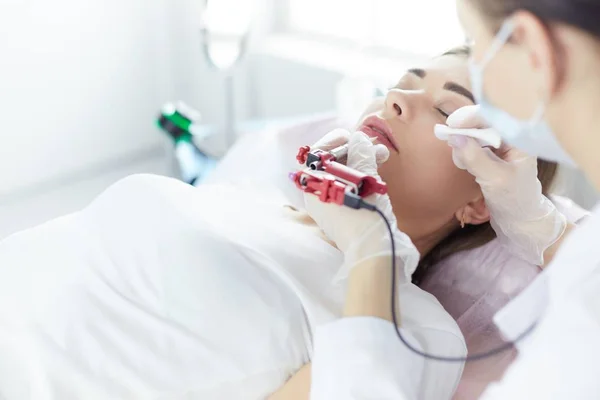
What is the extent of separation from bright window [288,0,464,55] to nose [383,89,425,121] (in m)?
0.75

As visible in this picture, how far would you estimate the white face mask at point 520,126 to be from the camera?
2.31 feet

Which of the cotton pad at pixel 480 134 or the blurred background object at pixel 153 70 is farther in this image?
the blurred background object at pixel 153 70

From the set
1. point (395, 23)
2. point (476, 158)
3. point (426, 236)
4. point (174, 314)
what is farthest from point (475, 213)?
point (395, 23)

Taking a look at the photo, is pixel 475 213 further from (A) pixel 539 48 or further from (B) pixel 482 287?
(A) pixel 539 48

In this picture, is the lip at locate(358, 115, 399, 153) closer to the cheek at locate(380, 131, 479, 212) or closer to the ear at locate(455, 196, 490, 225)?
the cheek at locate(380, 131, 479, 212)

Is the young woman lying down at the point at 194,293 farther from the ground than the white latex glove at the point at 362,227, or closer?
closer

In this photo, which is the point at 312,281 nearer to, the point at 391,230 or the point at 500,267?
the point at 391,230

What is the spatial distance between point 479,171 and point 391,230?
25 centimetres

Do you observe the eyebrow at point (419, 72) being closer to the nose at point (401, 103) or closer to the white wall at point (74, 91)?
the nose at point (401, 103)

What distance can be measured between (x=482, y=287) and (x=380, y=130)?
0.39m

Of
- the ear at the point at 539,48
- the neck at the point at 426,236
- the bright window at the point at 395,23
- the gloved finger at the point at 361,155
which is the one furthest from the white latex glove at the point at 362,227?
the bright window at the point at 395,23

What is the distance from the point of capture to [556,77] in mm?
661

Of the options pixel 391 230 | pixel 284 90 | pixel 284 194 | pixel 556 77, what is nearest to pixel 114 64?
pixel 284 90

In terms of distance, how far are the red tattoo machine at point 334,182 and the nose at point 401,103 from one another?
11.1 inches
